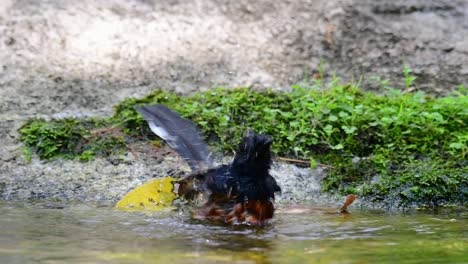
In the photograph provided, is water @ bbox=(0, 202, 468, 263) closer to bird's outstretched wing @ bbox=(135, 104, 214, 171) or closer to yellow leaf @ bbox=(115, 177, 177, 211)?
yellow leaf @ bbox=(115, 177, 177, 211)

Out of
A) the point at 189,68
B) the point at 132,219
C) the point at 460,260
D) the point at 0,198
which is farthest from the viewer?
the point at 189,68

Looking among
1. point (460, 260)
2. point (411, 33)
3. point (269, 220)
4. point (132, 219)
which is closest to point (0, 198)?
point (132, 219)

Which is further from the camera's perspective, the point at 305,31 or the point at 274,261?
the point at 305,31

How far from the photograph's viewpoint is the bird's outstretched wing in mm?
5547

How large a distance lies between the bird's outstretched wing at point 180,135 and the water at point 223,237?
1.33 feet

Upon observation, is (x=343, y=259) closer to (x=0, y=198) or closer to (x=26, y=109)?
(x=0, y=198)

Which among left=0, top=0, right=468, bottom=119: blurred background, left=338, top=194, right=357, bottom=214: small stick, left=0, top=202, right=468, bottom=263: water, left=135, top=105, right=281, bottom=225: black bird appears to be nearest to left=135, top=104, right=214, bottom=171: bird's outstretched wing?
left=135, top=105, right=281, bottom=225: black bird

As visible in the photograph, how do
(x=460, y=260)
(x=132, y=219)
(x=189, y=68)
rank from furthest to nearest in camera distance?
(x=189, y=68) → (x=132, y=219) → (x=460, y=260)

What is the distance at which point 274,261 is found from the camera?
387 cm

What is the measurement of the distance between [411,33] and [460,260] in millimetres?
4958

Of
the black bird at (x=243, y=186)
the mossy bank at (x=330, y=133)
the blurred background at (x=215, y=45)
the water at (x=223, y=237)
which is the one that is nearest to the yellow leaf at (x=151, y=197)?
the water at (x=223, y=237)

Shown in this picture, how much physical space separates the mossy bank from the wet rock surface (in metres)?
0.55

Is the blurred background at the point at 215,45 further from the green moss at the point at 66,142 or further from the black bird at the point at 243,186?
the black bird at the point at 243,186

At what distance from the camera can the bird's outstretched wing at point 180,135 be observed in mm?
5547
